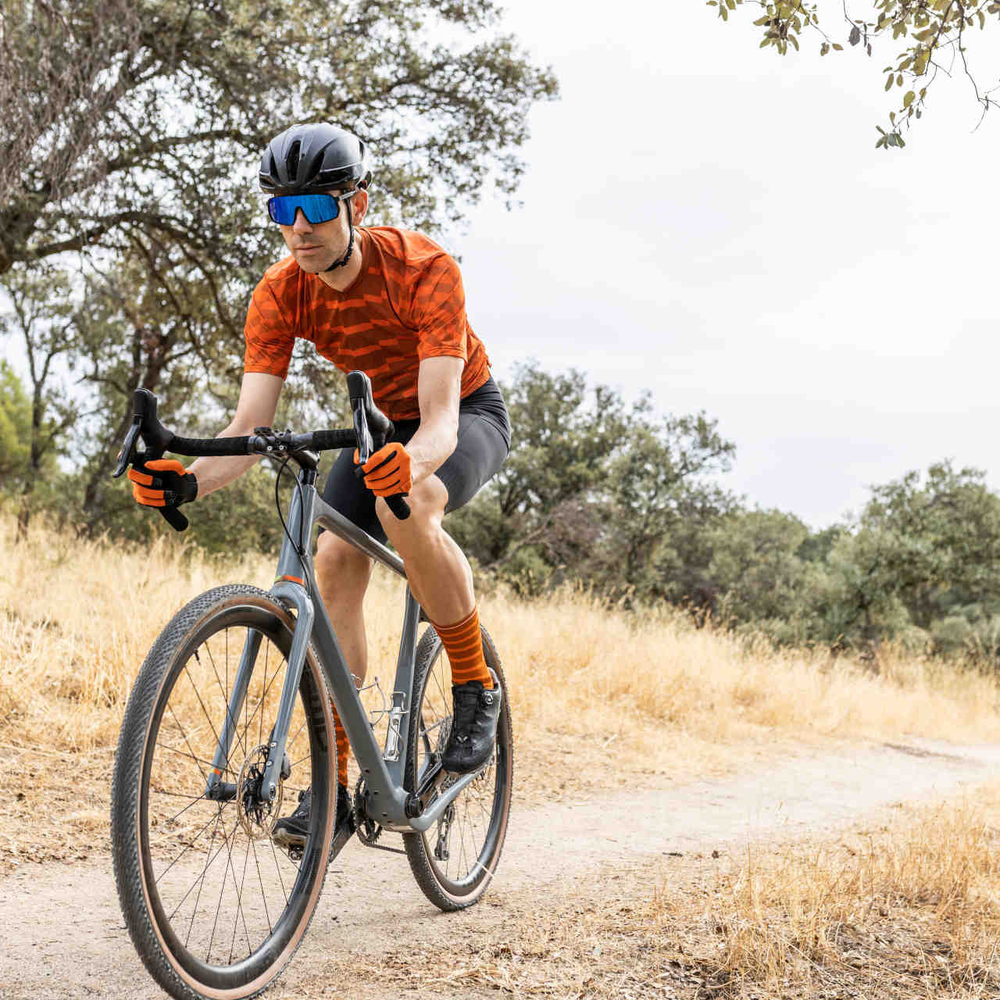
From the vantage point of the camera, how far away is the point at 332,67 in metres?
11.4

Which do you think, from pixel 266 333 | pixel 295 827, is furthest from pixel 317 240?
pixel 295 827

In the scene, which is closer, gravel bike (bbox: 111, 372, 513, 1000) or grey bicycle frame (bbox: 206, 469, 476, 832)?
gravel bike (bbox: 111, 372, 513, 1000)

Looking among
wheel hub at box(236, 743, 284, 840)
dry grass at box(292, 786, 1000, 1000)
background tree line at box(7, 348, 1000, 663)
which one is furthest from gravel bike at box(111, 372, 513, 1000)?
background tree line at box(7, 348, 1000, 663)

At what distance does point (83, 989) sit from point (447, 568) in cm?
144

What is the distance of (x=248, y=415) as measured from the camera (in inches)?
118

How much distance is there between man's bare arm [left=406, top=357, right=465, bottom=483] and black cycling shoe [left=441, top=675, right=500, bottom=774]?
33.5 inches

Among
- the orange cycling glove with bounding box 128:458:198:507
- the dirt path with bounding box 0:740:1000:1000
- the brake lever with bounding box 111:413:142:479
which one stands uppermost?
the brake lever with bounding box 111:413:142:479

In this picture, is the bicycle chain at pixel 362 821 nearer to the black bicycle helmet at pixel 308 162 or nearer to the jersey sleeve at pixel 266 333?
the jersey sleeve at pixel 266 333

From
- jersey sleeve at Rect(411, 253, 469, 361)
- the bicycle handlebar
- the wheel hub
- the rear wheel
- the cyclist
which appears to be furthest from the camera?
jersey sleeve at Rect(411, 253, 469, 361)

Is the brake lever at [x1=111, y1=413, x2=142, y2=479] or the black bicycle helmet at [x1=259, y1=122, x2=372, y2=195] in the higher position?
the black bicycle helmet at [x1=259, y1=122, x2=372, y2=195]

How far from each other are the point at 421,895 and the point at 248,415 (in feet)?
6.03

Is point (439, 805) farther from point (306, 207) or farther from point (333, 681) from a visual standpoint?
point (306, 207)

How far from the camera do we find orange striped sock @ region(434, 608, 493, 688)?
3.18 m

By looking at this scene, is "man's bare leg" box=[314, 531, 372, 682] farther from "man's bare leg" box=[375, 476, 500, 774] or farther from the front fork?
the front fork
